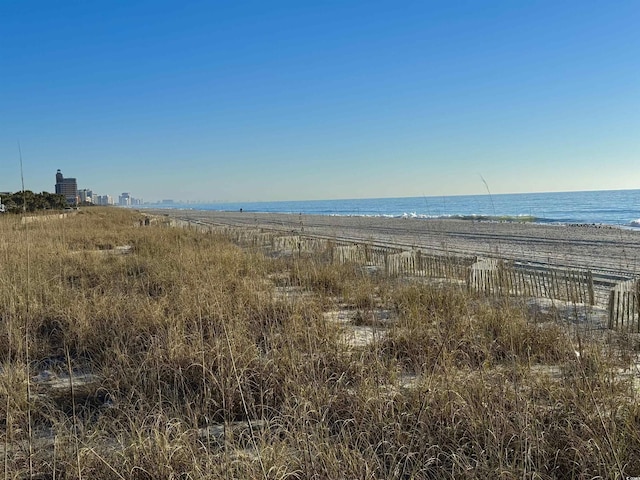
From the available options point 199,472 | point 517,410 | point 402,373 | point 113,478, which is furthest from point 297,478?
point 402,373

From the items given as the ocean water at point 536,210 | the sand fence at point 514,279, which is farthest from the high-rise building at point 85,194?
the sand fence at point 514,279

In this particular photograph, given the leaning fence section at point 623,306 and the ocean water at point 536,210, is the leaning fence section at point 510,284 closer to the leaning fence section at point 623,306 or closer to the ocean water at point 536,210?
the leaning fence section at point 623,306

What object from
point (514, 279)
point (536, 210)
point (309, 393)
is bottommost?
point (309, 393)

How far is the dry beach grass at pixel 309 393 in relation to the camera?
6.91 feet

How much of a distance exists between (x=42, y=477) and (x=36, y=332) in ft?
8.34

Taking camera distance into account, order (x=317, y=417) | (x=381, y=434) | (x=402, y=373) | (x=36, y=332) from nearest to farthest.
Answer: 1. (x=381, y=434)
2. (x=317, y=417)
3. (x=402, y=373)
4. (x=36, y=332)

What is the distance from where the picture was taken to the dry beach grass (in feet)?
6.91

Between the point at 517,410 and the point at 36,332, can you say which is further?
the point at 36,332

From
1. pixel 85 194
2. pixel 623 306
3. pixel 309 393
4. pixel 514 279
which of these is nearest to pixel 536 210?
pixel 514 279

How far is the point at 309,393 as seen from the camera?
2752 millimetres

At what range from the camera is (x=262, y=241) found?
1350 centimetres

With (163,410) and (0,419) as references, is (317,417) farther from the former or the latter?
(0,419)

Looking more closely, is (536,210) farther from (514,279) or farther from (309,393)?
(309,393)

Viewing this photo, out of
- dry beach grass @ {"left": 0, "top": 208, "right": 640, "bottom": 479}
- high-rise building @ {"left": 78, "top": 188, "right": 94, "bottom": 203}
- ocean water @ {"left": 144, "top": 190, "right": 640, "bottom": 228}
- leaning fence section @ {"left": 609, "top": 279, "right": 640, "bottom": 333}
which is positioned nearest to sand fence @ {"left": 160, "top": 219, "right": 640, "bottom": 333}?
leaning fence section @ {"left": 609, "top": 279, "right": 640, "bottom": 333}
